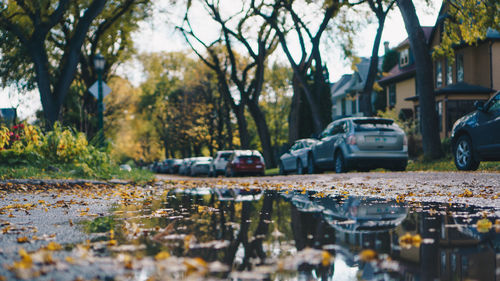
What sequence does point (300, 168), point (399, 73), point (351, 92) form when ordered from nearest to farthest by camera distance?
point (300, 168), point (399, 73), point (351, 92)

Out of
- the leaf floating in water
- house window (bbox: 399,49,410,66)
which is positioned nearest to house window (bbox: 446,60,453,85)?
house window (bbox: 399,49,410,66)

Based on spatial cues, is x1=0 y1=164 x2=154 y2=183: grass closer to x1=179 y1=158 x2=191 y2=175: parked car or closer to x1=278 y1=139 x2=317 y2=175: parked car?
x1=278 y1=139 x2=317 y2=175: parked car

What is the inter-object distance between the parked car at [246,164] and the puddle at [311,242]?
17.6m

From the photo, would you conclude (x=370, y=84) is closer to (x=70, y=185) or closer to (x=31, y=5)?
(x=31, y=5)

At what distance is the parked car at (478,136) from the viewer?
11758mm

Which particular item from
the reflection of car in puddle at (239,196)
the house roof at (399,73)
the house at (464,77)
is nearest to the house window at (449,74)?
the house at (464,77)

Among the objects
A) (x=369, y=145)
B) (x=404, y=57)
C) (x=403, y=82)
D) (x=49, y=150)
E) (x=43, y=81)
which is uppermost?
(x=404, y=57)

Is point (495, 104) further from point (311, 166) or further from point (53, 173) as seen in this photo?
point (53, 173)

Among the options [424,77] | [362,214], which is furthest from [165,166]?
[362,214]

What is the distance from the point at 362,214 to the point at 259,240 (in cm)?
196

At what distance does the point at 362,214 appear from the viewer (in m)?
5.89

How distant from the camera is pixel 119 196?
31.3ft

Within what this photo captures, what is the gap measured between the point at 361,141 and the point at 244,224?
10895 millimetres

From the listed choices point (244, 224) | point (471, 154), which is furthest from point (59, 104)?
point (244, 224)
